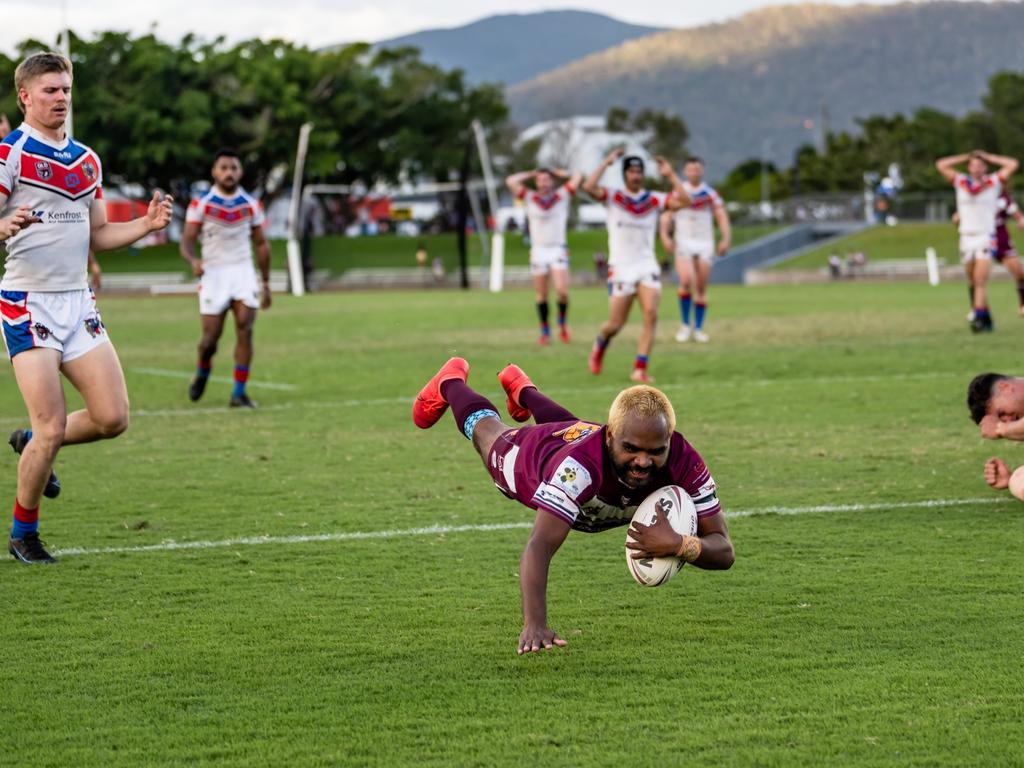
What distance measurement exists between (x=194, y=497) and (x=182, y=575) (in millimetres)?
2201

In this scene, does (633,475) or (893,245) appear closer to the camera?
(633,475)

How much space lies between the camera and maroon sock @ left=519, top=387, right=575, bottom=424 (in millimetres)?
6805

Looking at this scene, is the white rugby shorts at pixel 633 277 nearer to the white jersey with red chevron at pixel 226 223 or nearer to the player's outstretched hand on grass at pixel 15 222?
the white jersey with red chevron at pixel 226 223

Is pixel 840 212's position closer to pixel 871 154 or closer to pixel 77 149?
pixel 871 154

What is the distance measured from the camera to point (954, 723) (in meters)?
4.61

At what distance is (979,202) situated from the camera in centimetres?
2097

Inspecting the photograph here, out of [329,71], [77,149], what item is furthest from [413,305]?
[329,71]

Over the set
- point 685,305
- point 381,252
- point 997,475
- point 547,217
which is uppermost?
point 547,217

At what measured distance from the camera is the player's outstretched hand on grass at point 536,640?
17.0 feet

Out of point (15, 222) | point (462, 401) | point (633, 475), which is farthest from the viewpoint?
point (462, 401)

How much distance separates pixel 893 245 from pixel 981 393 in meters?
54.0

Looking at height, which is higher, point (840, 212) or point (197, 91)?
point (197, 91)

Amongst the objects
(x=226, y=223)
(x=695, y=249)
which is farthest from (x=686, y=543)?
(x=695, y=249)

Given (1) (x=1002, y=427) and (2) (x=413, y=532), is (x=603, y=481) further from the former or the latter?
(1) (x=1002, y=427)
